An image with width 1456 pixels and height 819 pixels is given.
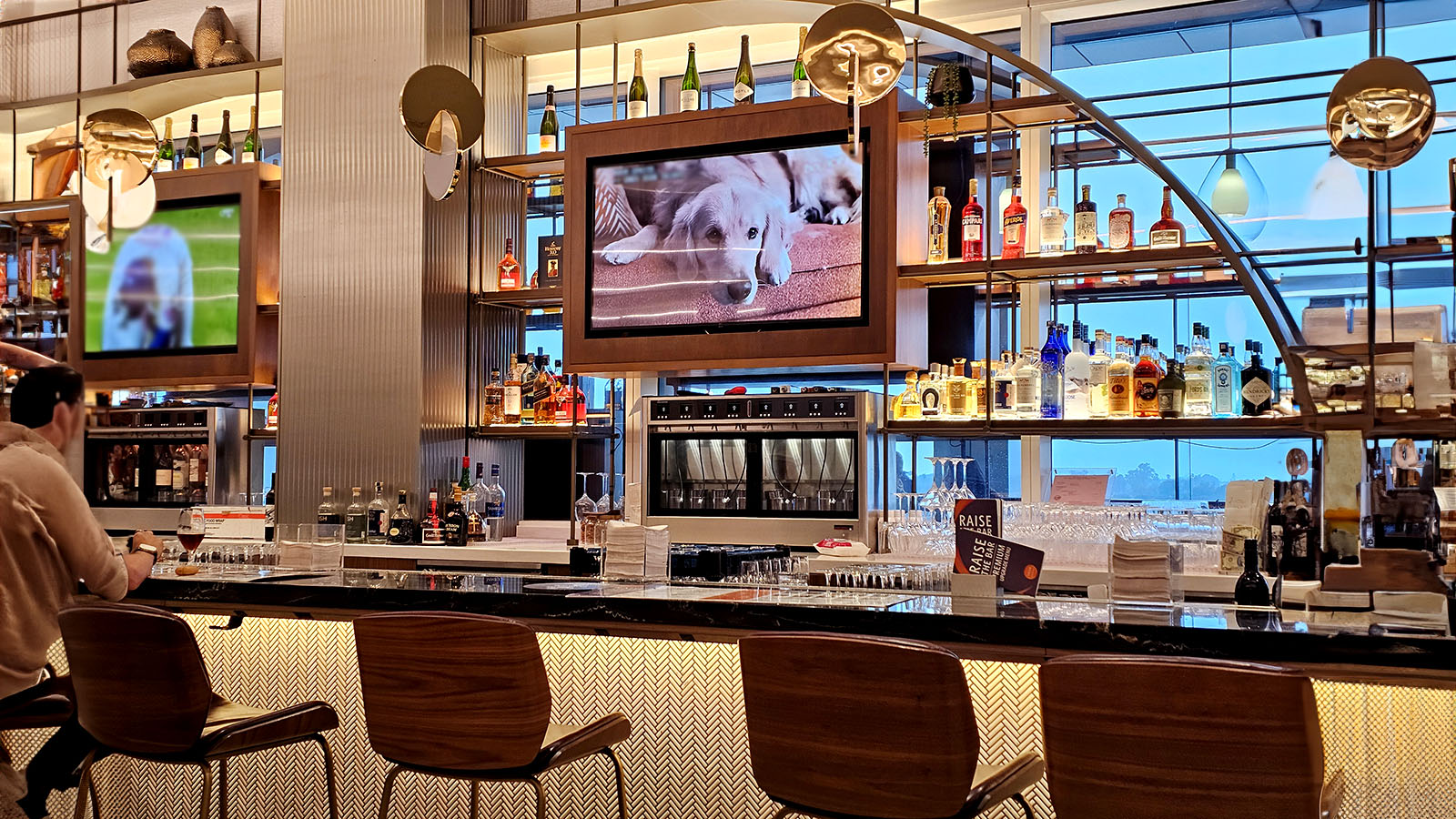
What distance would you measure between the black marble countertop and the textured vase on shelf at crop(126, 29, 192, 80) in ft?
12.8

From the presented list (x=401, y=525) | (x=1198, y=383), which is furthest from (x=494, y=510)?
(x=1198, y=383)

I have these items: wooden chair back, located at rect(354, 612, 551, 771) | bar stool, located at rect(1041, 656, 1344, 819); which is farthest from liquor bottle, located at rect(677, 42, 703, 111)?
bar stool, located at rect(1041, 656, 1344, 819)

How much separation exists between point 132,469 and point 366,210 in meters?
2.00

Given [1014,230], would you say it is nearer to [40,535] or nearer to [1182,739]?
[1182,739]

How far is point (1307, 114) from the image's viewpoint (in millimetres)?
5418

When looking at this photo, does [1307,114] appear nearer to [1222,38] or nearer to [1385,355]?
[1222,38]

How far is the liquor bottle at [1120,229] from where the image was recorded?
4.84 metres

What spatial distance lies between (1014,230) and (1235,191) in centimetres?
87

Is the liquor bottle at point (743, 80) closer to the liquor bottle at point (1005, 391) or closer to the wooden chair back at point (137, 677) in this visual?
the liquor bottle at point (1005, 391)

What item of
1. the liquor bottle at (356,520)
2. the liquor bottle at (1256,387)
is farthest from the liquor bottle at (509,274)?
the liquor bottle at (1256,387)

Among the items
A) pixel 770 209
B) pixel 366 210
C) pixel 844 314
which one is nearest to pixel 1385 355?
pixel 844 314

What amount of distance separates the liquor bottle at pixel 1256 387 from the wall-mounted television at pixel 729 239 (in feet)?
4.66

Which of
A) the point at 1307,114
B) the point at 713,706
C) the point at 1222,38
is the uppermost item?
the point at 1222,38

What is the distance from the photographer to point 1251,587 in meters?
3.07
